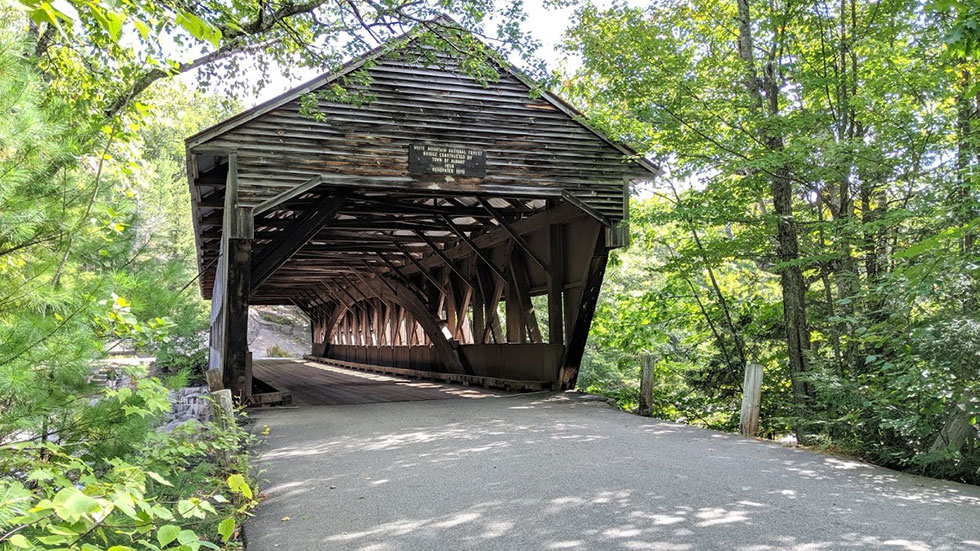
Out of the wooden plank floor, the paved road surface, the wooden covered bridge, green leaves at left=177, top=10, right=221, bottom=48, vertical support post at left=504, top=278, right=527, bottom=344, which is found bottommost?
the wooden plank floor

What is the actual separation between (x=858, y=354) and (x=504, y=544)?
519 cm

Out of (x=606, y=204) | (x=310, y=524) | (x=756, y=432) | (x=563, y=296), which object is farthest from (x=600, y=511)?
(x=563, y=296)

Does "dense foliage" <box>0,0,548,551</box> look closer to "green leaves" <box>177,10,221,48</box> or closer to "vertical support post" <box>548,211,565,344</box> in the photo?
"green leaves" <box>177,10,221,48</box>

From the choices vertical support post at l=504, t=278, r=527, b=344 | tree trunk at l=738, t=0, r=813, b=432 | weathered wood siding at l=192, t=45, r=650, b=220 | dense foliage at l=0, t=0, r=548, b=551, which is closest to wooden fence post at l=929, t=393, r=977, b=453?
tree trunk at l=738, t=0, r=813, b=432

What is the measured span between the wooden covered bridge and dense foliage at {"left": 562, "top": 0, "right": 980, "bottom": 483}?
3.02ft

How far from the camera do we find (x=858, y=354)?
6984 millimetres

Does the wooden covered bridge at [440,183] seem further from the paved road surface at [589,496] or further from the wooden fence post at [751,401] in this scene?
the wooden fence post at [751,401]

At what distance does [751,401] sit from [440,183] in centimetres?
447

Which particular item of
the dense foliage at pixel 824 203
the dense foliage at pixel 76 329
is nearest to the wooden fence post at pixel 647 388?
the dense foliage at pixel 824 203

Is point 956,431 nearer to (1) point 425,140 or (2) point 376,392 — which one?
(1) point 425,140

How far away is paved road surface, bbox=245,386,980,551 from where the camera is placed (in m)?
3.38

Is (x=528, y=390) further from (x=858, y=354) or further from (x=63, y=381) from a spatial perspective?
(x=63, y=381)

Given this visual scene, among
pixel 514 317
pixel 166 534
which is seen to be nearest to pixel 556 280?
pixel 514 317

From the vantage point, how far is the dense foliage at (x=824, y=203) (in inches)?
189
